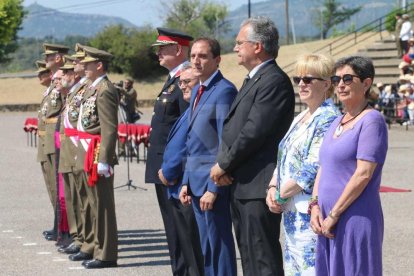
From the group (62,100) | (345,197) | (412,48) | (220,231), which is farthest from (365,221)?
(412,48)

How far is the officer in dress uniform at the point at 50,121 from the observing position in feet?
38.1

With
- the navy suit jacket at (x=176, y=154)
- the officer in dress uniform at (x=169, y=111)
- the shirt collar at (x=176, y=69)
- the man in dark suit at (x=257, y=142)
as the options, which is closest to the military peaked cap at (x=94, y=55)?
the officer in dress uniform at (x=169, y=111)

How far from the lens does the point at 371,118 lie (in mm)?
5758

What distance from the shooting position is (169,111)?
8531 millimetres

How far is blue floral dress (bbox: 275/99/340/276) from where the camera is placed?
20.8 feet

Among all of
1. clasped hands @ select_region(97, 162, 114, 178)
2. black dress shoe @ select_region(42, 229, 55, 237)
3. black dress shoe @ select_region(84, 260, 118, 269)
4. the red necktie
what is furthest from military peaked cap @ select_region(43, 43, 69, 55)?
the red necktie

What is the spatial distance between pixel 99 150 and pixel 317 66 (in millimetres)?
3732

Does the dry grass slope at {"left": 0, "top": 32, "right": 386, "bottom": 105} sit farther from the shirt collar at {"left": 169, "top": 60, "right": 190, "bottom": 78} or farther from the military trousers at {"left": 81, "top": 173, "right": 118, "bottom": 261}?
the shirt collar at {"left": 169, "top": 60, "right": 190, "bottom": 78}

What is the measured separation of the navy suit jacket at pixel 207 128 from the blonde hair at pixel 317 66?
112 centimetres

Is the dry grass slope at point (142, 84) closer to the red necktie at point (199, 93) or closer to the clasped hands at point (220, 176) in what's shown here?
the red necktie at point (199, 93)

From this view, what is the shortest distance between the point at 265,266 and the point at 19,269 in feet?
12.3

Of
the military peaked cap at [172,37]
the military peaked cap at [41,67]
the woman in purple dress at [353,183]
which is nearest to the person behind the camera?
the woman in purple dress at [353,183]

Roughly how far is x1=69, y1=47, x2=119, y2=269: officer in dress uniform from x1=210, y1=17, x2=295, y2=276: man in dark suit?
2.85 meters

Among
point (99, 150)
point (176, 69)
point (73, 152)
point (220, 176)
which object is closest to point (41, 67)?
point (73, 152)
